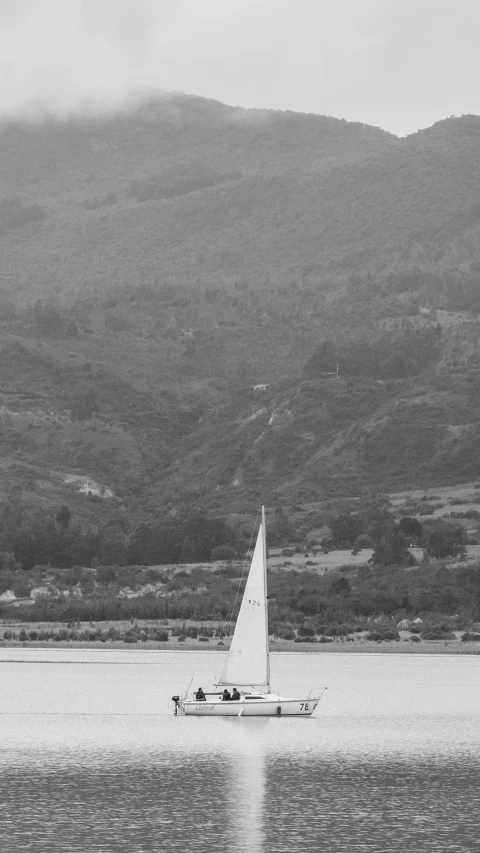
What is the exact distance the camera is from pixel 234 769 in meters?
56.5

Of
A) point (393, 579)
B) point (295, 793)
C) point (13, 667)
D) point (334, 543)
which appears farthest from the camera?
point (334, 543)

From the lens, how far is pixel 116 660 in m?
104

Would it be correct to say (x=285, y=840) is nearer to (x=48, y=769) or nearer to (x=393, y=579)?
(x=48, y=769)

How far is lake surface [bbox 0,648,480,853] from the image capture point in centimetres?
4400

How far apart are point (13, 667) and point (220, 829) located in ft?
183

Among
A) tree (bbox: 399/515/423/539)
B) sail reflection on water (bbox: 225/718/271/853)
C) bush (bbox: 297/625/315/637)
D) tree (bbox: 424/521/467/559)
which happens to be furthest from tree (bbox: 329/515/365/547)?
sail reflection on water (bbox: 225/718/271/853)

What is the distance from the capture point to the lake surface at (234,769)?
44000 millimetres

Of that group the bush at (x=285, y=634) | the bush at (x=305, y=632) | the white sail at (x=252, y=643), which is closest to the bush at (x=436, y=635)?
the bush at (x=305, y=632)

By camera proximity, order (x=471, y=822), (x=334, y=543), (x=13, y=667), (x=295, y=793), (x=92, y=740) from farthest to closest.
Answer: (x=334, y=543) < (x=13, y=667) < (x=92, y=740) < (x=295, y=793) < (x=471, y=822)

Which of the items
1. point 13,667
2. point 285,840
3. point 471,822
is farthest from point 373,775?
point 13,667

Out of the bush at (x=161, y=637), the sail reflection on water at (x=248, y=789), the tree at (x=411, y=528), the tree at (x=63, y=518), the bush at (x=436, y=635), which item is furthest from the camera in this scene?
the tree at (x=63, y=518)

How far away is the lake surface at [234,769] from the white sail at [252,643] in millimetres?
2060

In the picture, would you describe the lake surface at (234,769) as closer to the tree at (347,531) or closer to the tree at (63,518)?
the tree at (347,531)

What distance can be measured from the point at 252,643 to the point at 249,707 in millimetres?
2960
